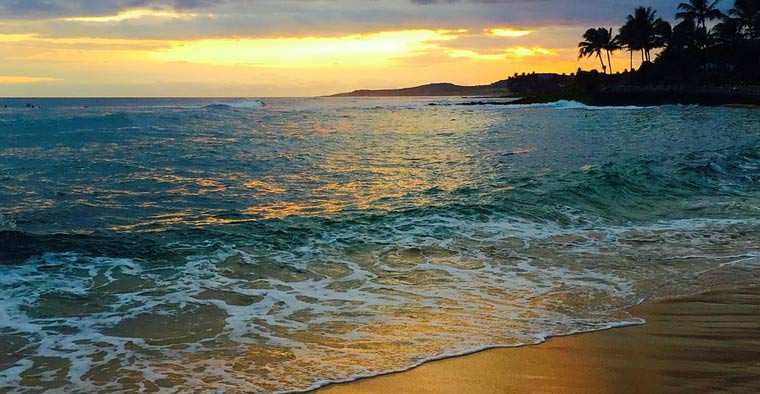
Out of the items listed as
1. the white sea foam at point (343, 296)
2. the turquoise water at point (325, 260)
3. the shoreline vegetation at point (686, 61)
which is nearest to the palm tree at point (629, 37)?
the shoreline vegetation at point (686, 61)

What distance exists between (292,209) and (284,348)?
727 centimetres

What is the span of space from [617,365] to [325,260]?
4838 millimetres

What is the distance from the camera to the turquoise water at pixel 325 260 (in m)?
5.82

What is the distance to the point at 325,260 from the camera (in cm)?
933

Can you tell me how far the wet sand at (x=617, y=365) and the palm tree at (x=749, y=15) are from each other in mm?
72233

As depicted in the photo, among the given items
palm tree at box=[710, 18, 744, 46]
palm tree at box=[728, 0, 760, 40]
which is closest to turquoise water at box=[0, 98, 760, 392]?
palm tree at box=[728, 0, 760, 40]

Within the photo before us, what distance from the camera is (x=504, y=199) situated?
13.9 meters

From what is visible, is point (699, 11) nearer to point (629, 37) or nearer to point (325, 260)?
point (629, 37)

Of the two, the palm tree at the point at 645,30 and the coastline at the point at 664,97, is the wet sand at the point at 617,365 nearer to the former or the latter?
the coastline at the point at 664,97

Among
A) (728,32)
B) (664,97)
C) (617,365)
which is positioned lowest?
(617,365)

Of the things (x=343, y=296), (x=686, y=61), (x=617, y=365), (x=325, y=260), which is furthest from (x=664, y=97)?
(x=617, y=365)

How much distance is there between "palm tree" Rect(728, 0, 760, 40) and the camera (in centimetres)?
6705

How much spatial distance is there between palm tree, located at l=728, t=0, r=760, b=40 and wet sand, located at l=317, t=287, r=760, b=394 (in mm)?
72233

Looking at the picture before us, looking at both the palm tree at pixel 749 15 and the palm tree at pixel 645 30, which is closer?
the palm tree at pixel 749 15
